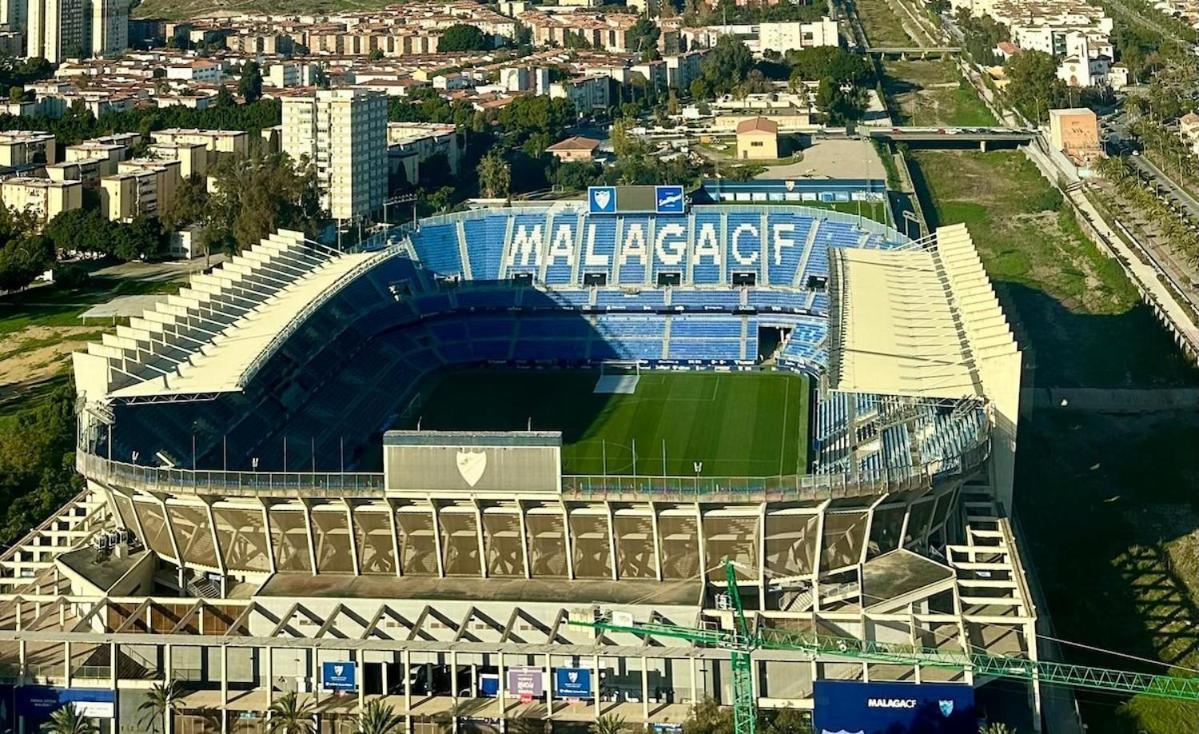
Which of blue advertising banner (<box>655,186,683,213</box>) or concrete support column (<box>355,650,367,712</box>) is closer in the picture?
concrete support column (<box>355,650,367,712</box>)

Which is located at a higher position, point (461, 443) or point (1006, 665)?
point (461, 443)

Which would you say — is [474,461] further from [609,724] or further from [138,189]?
[138,189]

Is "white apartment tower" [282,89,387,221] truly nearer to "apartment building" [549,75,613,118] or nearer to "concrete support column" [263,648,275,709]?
"apartment building" [549,75,613,118]

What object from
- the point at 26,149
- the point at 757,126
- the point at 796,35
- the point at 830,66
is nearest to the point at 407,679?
the point at 26,149

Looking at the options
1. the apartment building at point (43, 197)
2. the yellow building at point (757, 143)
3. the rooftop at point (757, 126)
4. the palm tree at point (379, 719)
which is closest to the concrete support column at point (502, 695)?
the palm tree at point (379, 719)

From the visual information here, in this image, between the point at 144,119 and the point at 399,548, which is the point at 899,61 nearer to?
the point at 144,119

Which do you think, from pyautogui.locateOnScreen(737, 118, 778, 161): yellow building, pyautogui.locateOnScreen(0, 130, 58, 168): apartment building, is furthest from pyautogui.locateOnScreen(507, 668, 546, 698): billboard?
pyautogui.locateOnScreen(737, 118, 778, 161): yellow building

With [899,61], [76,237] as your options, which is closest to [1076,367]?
[76,237]
